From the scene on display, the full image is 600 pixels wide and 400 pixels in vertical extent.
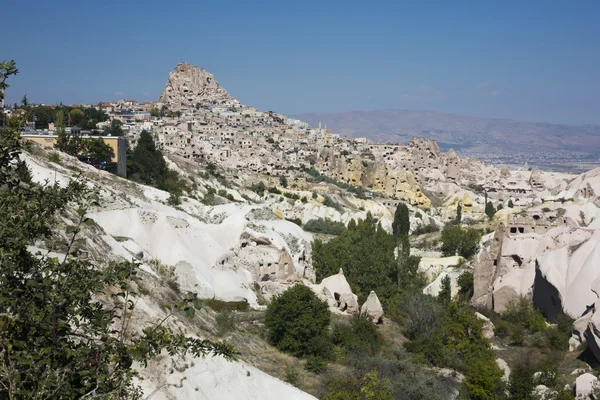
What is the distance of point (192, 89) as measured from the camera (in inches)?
6412

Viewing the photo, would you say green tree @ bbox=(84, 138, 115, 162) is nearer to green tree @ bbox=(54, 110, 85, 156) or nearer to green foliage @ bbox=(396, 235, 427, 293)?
green tree @ bbox=(54, 110, 85, 156)

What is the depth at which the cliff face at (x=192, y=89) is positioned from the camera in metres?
158

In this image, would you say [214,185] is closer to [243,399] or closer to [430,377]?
[430,377]

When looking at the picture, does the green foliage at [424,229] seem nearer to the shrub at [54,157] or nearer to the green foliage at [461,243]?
the green foliage at [461,243]

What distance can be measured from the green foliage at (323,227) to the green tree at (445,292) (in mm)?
16210

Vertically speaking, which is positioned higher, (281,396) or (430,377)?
(281,396)

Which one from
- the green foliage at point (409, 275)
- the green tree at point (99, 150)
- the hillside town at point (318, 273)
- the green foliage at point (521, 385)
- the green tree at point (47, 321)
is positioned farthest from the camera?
the green tree at point (99, 150)

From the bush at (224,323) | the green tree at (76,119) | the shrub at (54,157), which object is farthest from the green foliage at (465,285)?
the green tree at (76,119)

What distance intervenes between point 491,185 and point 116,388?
99.6 meters

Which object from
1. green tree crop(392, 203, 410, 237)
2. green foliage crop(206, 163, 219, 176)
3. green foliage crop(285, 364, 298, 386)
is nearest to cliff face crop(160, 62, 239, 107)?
green foliage crop(206, 163, 219, 176)

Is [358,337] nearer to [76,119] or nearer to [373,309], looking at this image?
[373,309]

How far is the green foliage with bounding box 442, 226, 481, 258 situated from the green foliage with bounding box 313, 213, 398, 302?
259 inches

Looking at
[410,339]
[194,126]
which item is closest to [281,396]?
[410,339]

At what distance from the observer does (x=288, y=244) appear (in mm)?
33000
